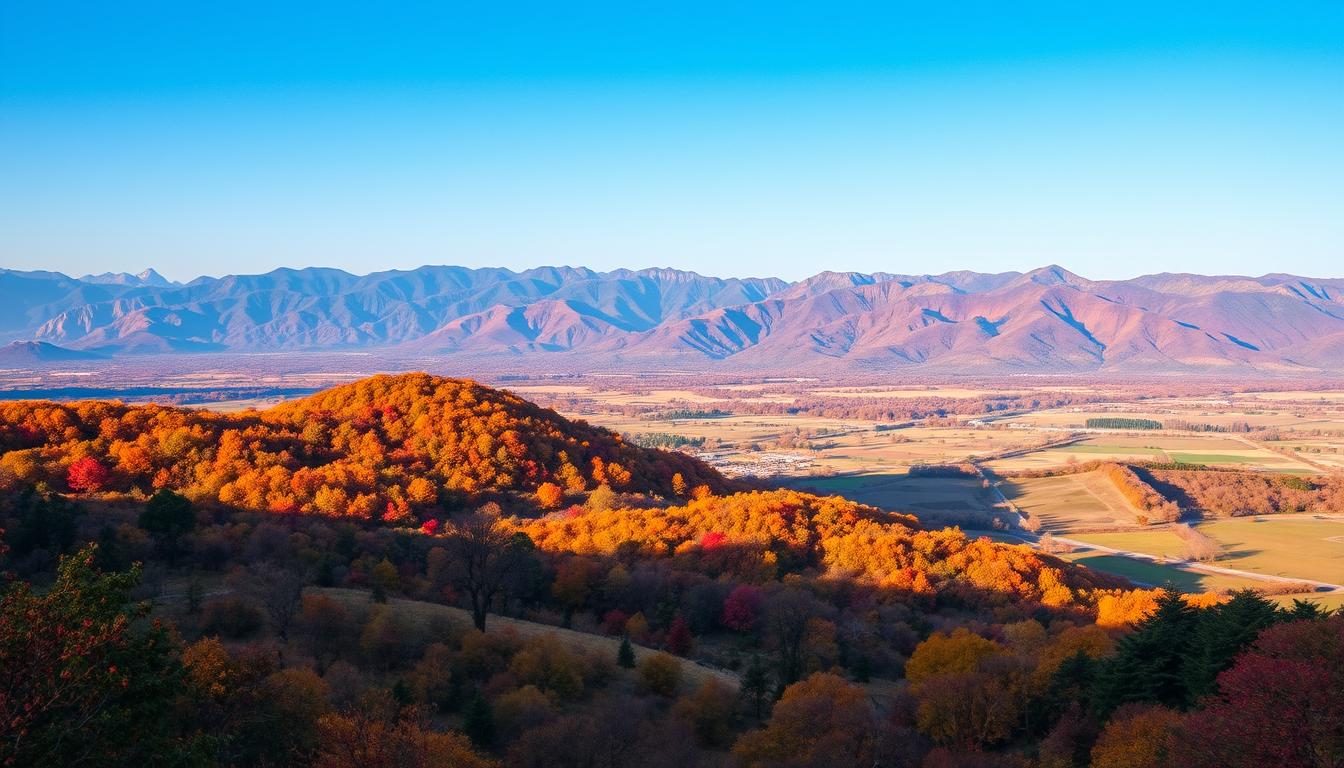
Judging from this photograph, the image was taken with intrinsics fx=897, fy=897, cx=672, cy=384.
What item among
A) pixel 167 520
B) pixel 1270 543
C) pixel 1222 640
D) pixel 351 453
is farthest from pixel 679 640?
pixel 1270 543

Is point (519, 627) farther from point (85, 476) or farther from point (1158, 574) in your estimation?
point (1158, 574)

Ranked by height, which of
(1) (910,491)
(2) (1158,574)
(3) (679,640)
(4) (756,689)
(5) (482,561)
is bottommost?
(2) (1158,574)

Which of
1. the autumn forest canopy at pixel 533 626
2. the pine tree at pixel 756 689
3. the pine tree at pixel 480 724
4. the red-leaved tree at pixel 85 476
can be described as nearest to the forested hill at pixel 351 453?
the red-leaved tree at pixel 85 476

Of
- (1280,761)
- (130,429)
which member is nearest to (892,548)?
(1280,761)

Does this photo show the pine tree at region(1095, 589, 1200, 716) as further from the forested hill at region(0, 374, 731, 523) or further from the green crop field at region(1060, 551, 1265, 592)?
the forested hill at region(0, 374, 731, 523)

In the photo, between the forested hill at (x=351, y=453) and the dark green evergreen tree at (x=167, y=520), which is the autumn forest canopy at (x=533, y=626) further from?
the forested hill at (x=351, y=453)
